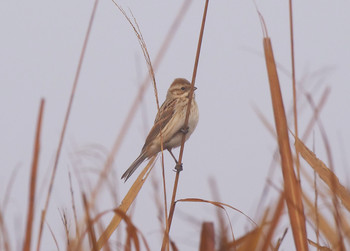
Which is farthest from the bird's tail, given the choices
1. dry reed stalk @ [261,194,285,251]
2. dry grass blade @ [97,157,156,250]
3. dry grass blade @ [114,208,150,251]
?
dry reed stalk @ [261,194,285,251]

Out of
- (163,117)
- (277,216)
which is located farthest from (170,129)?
(277,216)

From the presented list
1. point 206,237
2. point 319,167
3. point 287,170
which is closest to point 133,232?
point 206,237

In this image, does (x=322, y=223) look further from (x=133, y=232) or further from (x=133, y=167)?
(x=133, y=167)

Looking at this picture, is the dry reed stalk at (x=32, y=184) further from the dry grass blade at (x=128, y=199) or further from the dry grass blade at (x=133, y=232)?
the dry grass blade at (x=128, y=199)

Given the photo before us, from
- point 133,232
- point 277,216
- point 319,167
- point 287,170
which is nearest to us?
point 277,216

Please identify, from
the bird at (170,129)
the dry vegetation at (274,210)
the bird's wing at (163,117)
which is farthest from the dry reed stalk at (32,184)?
the bird's wing at (163,117)

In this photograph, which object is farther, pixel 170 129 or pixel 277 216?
pixel 170 129

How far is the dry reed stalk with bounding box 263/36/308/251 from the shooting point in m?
1.52

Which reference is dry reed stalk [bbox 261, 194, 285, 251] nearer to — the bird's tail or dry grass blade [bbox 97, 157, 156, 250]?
dry grass blade [bbox 97, 157, 156, 250]

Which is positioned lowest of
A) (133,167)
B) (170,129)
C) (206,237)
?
(206,237)

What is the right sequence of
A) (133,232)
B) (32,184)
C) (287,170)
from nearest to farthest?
(32,184), (133,232), (287,170)

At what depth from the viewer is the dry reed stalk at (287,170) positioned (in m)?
1.52

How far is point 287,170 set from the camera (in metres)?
1.58

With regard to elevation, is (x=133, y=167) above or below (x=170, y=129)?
below
